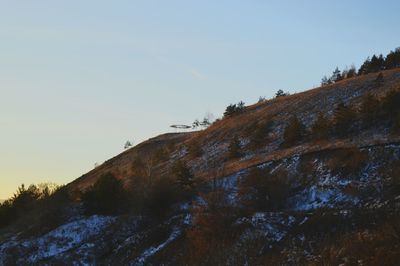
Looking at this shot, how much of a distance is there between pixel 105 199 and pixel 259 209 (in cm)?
1387

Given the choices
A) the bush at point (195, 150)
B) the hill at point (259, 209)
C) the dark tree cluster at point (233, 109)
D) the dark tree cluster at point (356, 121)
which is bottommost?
the hill at point (259, 209)

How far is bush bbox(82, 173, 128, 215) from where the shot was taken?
141 feet

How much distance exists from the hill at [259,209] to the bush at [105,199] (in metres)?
0.08

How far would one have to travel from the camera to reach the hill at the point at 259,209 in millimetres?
25938

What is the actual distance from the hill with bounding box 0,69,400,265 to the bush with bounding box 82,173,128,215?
84 millimetres

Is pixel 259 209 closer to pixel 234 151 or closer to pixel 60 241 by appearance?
pixel 60 241

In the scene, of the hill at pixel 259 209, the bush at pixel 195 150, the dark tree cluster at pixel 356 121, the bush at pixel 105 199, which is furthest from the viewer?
the bush at pixel 195 150

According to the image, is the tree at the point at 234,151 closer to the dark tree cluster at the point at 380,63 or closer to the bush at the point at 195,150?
the bush at the point at 195,150

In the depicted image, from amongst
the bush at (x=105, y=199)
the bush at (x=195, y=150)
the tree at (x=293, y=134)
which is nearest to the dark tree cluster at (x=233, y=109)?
the bush at (x=195, y=150)

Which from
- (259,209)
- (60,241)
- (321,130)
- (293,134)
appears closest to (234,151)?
(293,134)

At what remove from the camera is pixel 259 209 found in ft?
117

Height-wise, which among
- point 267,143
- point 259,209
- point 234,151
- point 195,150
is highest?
point 195,150

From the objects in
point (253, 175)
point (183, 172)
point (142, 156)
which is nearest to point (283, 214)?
point (253, 175)

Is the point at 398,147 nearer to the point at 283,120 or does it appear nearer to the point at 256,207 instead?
the point at 256,207
